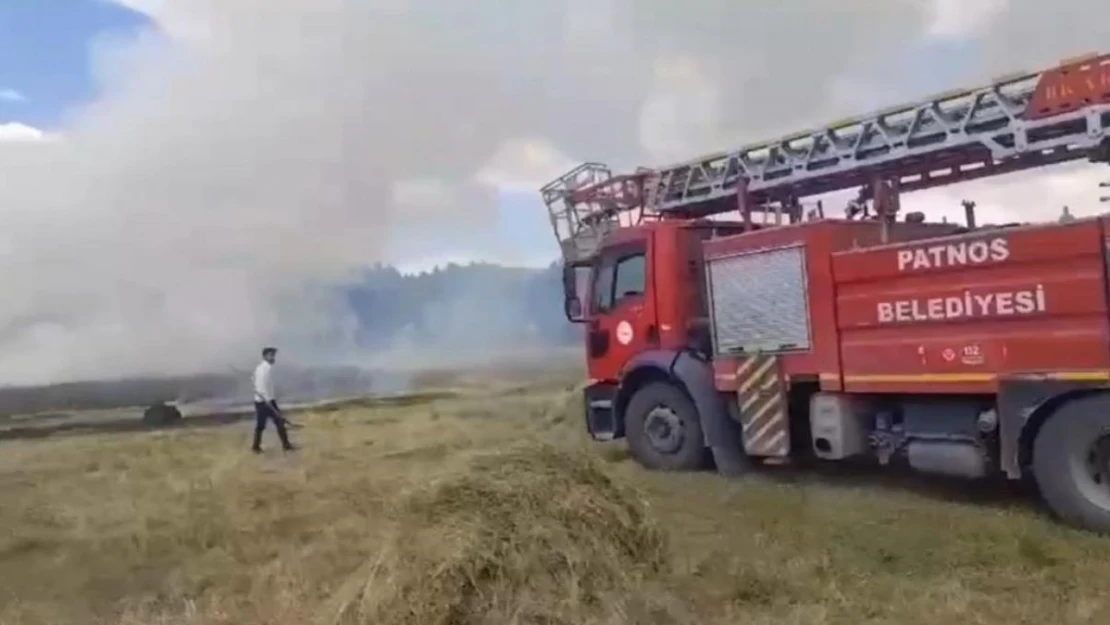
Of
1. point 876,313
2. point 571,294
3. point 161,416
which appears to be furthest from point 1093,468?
point 161,416

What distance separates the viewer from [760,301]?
977 centimetres

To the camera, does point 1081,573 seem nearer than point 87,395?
Yes

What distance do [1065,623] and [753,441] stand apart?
4.79m

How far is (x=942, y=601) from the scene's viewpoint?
549 centimetres

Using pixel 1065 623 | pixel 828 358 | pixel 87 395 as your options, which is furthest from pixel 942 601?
pixel 87 395

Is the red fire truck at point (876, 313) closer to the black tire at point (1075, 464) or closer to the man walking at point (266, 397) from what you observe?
the black tire at point (1075, 464)

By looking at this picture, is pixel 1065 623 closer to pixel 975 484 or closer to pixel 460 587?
pixel 460 587

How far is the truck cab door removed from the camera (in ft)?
36.4

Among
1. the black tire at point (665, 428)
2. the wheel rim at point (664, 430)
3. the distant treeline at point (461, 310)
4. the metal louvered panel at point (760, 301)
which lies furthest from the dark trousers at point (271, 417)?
the distant treeline at point (461, 310)

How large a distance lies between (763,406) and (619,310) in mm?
2283

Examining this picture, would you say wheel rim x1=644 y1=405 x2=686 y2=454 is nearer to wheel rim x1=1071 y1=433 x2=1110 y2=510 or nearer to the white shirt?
wheel rim x1=1071 y1=433 x2=1110 y2=510

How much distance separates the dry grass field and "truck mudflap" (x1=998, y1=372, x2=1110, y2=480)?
1.42 feet

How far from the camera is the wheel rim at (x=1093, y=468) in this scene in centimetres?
711

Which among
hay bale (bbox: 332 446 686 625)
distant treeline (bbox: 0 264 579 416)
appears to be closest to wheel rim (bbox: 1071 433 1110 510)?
hay bale (bbox: 332 446 686 625)
